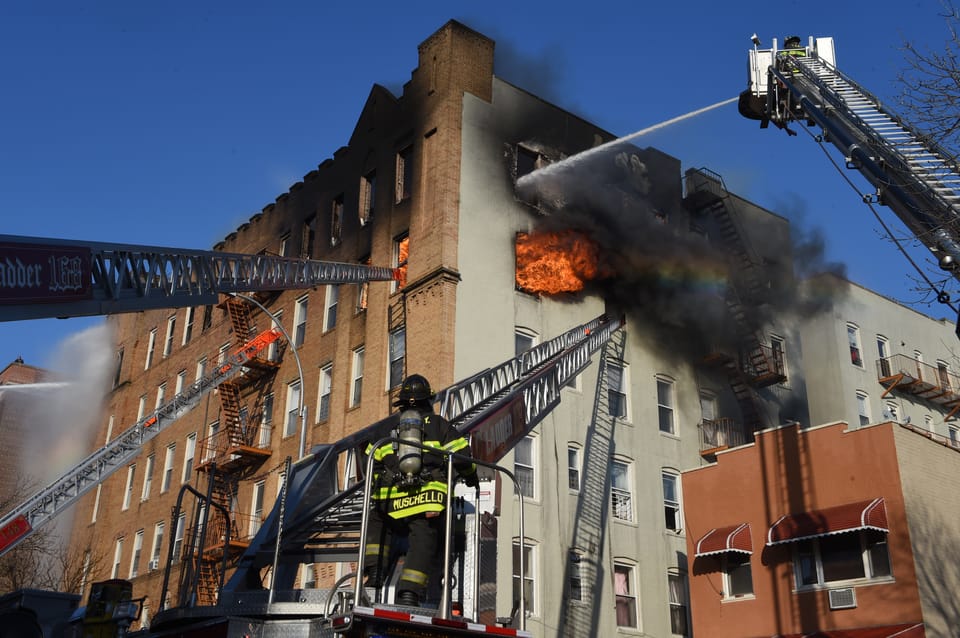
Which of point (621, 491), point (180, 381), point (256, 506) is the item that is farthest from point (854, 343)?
point (180, 381)

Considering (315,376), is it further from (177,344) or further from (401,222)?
(177,344)

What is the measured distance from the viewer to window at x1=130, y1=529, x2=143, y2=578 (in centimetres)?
3281

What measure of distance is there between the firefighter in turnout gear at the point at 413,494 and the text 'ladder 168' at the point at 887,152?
18.8ft

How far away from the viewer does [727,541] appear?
60.1 ft

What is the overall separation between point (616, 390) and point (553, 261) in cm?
406

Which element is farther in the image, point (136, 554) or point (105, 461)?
point (136, 554)

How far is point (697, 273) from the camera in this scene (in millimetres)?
29797

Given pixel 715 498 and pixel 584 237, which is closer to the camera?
pixel 715 498

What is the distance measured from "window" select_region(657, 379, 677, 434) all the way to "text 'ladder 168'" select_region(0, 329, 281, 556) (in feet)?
39.6

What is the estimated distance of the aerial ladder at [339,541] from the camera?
592 centimetres

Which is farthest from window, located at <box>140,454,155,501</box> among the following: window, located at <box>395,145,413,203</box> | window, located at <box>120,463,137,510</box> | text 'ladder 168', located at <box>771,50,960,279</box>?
text 'ladder 168', located at <box>771,50,960,279</box>

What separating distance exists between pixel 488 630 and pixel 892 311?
110ft

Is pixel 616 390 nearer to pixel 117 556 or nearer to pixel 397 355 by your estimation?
pixel 397 355

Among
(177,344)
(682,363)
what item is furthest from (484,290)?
(177,344)
